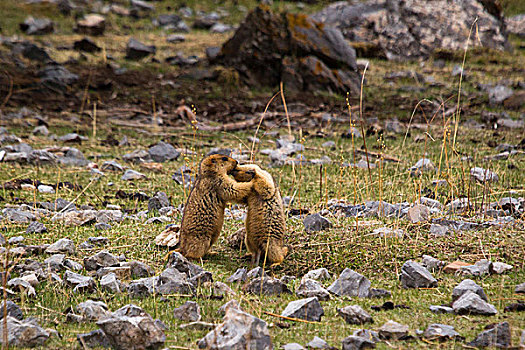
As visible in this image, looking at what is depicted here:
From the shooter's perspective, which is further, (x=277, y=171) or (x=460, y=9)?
(x=460, y=9)

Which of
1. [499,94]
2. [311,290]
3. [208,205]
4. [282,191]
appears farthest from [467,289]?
[499,94]

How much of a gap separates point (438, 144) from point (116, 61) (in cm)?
1082

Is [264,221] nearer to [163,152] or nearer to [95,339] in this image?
[95,339]

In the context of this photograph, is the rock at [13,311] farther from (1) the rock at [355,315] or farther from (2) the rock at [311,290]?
(1) the rock at [355,315]

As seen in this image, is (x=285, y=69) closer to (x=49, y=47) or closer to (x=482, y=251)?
(x=49, y=47)

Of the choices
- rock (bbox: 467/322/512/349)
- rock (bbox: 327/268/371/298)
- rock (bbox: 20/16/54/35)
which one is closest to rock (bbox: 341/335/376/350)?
rock (bbox: 467/322/512/349)

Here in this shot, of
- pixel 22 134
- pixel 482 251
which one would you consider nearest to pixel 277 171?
pixel 482 251

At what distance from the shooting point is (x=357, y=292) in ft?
14.5

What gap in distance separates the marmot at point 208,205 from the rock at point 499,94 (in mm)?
10960

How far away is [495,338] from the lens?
11.3ft

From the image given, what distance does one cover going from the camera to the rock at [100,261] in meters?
5.02

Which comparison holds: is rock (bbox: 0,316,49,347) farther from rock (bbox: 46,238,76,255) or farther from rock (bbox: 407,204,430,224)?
rock (bbox: 407,204,430,224)

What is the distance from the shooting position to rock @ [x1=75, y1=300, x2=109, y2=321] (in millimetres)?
3945

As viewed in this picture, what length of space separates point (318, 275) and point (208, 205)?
1227 mm
